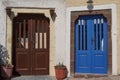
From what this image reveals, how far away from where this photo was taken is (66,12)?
1388 centimetres

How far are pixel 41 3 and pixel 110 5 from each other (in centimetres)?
284

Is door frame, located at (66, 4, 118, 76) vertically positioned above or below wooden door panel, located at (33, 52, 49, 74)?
above

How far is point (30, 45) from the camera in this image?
14.0 m

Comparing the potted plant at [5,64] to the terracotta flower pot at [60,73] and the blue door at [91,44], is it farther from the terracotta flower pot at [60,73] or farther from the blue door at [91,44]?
the blue door at [91,44]

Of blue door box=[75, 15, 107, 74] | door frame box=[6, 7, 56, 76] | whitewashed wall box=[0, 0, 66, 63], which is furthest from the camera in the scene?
whitewashed wall box=[0, 0, 66, 63]

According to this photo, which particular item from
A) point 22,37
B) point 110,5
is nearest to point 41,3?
point 22,37

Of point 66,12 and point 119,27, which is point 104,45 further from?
point 66,12

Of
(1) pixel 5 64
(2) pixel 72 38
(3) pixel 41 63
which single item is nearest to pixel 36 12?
(2) pixel 72 38

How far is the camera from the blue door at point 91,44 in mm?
13490

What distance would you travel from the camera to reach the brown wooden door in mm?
13984

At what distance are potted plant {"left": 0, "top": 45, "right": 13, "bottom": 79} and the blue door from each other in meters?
2.76

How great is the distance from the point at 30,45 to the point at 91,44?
8.36 feet

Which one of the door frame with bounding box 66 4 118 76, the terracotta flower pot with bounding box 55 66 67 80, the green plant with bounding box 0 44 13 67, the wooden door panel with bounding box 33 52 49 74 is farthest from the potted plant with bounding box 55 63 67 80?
the green plant with bounding box 0 44 13 67

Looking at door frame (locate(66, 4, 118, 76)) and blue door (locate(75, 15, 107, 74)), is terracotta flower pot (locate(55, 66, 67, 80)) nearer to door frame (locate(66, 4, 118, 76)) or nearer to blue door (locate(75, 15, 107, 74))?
door frame (locate(66, 4, 118, 76))
